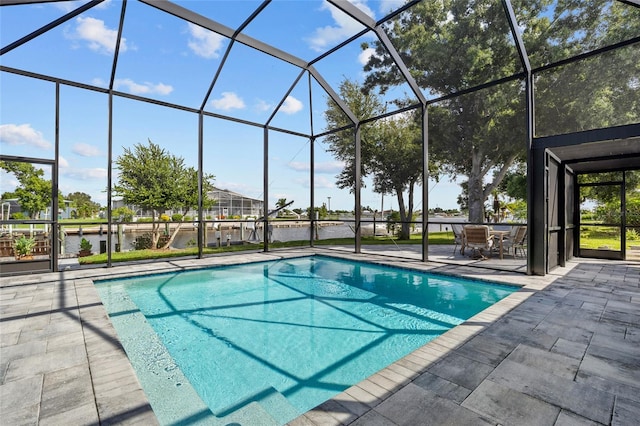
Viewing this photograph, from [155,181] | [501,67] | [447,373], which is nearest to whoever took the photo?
[447,373]

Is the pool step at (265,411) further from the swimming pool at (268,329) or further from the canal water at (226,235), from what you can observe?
the canal water at (226,235)

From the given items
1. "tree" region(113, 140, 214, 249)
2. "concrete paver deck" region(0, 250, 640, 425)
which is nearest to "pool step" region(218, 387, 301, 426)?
"concrete paver deck" region(0, 250, 640, 425)

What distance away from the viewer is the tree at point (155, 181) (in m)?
11.5

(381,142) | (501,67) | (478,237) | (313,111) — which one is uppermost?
(501,67)

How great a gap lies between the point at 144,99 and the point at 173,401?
623cm

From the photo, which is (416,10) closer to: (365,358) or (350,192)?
(350,192)

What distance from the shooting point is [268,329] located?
12.4ft

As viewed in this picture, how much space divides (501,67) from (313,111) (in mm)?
6656

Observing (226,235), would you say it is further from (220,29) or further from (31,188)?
(220,29)

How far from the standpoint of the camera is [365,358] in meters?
3.06

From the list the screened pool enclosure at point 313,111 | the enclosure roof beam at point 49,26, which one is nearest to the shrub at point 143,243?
the screened pool enclosure at point 313,111

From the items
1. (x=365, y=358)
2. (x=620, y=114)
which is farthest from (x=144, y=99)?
(x=620, y=114)

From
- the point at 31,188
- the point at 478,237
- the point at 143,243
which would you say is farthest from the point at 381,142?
the point at 31,188

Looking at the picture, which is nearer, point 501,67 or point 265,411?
point 265,411
